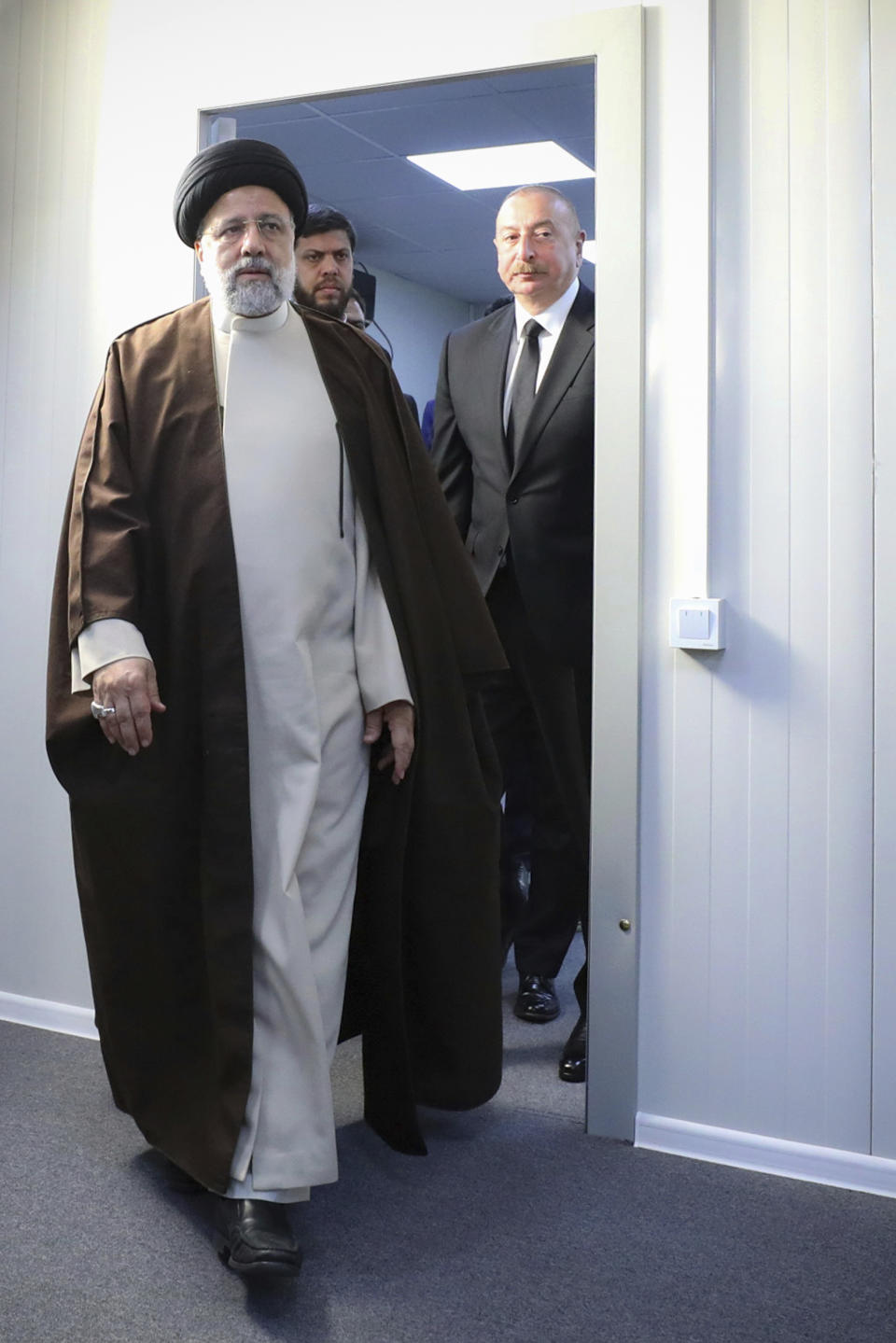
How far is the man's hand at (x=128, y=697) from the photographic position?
6.37 ft

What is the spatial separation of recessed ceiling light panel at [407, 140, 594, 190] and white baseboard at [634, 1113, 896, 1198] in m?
4.71

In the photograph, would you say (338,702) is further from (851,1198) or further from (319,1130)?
(851,1198)

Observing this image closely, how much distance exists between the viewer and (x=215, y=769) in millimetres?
2000

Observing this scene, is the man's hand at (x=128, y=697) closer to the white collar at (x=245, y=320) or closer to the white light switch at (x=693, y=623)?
the white collar at (x=245, y=320)

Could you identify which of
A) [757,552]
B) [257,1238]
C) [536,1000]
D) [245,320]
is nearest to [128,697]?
[245,320]

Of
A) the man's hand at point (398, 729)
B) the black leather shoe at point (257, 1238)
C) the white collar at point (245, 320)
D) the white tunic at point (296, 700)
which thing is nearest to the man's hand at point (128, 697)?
the white tunic at point (296, 700)

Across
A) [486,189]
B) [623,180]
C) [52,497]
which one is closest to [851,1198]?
[623,180]

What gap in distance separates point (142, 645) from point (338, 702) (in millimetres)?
318

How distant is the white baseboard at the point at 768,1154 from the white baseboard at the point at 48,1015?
3.98 feet

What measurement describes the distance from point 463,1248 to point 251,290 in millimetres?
1501

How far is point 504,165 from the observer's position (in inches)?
240

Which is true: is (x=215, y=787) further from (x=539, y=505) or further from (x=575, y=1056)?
(x=575, y=1056)

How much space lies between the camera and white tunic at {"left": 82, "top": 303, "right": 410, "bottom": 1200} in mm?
1975

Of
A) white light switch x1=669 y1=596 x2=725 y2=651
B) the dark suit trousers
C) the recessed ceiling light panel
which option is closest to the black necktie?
the dark suit trousers
